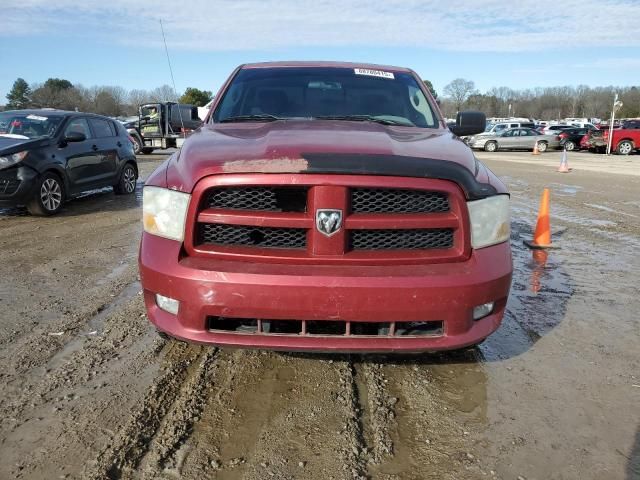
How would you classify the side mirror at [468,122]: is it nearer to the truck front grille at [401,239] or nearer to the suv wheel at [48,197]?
the truck front grille at [401,239]

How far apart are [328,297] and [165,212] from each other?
0.94 meters

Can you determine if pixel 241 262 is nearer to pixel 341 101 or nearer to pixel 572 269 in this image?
pixel 341 101

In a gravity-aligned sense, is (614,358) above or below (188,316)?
below

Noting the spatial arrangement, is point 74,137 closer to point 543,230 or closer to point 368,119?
point 368,119

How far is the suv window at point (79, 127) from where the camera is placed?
28.0 feet

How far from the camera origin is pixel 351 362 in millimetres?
3115

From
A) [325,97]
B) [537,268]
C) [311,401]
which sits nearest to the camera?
[311,401]

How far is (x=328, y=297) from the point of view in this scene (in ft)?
7.67

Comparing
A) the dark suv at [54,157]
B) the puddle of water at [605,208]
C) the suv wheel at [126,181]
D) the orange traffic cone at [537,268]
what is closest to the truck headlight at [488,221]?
the orange traffic cone at [537,268]

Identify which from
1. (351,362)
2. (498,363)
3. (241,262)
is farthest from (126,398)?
(498,363)

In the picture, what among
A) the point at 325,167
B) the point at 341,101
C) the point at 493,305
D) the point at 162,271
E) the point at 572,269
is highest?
the point at 341,101

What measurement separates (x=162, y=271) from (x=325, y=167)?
943 millimetres

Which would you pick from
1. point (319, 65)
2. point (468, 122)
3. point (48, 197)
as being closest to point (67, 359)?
point (319, 65)

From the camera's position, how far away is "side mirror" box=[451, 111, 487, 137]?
4180 millimetres
